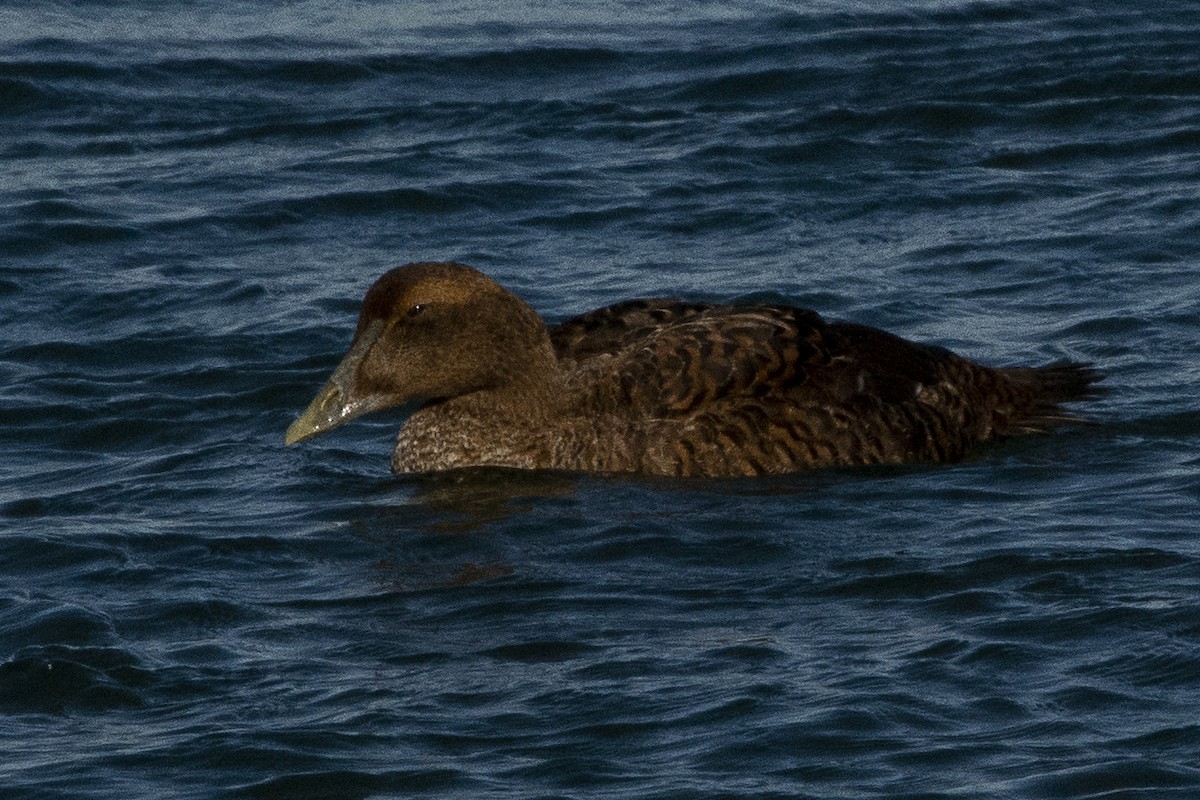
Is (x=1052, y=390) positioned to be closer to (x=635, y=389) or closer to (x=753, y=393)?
(x=753, y=393)

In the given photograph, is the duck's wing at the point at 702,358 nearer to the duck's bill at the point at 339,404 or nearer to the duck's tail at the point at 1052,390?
the duck's bill at the point at 339,404

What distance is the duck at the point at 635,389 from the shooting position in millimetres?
8508

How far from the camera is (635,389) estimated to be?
28.0 ft

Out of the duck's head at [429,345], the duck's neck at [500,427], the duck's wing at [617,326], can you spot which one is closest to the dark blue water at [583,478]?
the duck's neck at [500,427]

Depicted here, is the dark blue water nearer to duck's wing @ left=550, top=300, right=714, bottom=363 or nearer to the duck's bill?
the duck's bill

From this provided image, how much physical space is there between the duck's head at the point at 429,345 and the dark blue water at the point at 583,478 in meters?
0.31

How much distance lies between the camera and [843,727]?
232 inches

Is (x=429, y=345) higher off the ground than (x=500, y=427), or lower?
higher

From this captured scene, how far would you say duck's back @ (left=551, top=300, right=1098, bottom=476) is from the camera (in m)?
8.48

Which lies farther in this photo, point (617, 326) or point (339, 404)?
point (617, 326)

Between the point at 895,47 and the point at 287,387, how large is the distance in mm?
6294

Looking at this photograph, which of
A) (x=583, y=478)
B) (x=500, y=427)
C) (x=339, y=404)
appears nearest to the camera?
(x=583, y=478)

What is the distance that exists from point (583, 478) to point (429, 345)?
74 cm

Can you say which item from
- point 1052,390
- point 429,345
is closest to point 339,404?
point 429,345
